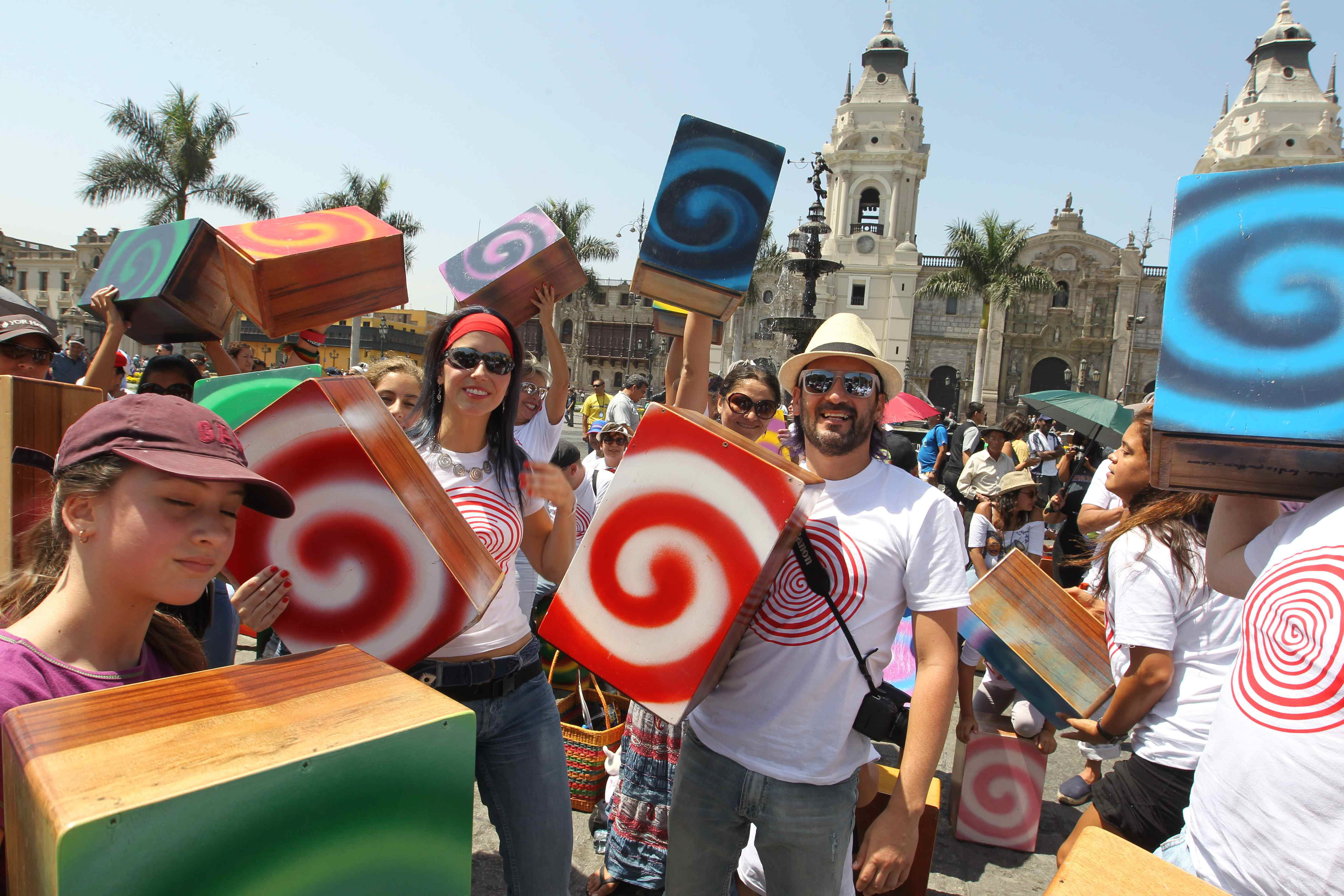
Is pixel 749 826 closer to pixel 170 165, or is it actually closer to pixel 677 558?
pixel 677 558

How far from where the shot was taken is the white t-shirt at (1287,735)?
3.93 ft

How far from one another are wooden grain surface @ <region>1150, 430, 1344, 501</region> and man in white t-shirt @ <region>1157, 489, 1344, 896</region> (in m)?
0.05

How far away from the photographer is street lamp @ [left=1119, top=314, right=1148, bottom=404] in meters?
48.1

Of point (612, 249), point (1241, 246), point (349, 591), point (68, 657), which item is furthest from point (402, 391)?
point (612, 249)

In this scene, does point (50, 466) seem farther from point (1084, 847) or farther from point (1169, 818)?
point (1169, 818)

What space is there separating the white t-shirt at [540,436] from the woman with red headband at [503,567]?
2.25 metres

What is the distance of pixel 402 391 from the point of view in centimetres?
378

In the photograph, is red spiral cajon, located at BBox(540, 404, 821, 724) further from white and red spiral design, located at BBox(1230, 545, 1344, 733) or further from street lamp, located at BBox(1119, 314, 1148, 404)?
street lamp, located at BBox(1119, 314, 1148, 404)

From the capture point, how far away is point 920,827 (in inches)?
114

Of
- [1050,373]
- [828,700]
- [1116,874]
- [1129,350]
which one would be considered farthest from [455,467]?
[1050,373]

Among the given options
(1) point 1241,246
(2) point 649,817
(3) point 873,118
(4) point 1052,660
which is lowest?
(2) point 649,817

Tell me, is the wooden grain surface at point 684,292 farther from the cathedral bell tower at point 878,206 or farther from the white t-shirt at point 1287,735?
the cathedral bell tower at point 878,206

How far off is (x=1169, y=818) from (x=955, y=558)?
4.01 ft

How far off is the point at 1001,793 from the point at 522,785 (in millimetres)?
2647
